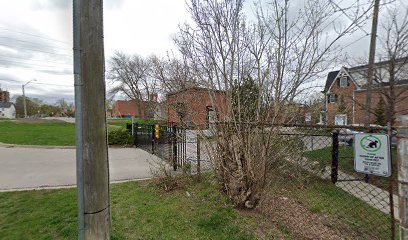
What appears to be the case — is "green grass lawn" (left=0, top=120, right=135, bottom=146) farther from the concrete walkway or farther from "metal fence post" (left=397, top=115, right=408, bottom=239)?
"metal fence post" (left=397, top=115, right=408, bottom=239)

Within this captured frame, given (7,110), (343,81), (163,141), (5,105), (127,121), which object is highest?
(5,105)

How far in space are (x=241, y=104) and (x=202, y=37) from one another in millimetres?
1275

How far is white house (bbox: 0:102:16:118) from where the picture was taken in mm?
84562

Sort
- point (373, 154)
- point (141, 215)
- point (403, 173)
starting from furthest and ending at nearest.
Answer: point (141, 215), point (373, 154), point (403, 173)

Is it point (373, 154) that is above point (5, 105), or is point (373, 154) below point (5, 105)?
below

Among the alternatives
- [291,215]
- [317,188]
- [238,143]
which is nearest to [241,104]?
[238,143]

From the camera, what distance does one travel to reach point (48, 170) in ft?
24.4

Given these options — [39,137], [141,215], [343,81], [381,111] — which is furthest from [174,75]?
[343,81]

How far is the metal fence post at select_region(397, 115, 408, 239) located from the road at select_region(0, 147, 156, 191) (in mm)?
5520

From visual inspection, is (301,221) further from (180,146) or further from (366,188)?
(180,146)

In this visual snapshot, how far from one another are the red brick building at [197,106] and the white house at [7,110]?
104730 millimetres

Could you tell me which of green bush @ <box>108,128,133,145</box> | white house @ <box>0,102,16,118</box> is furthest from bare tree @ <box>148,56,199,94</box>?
white house @ <box>0,102,16,118</box>

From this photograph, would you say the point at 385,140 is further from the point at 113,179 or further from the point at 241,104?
the point at 113,179

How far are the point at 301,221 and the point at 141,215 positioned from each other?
8.26 ft
